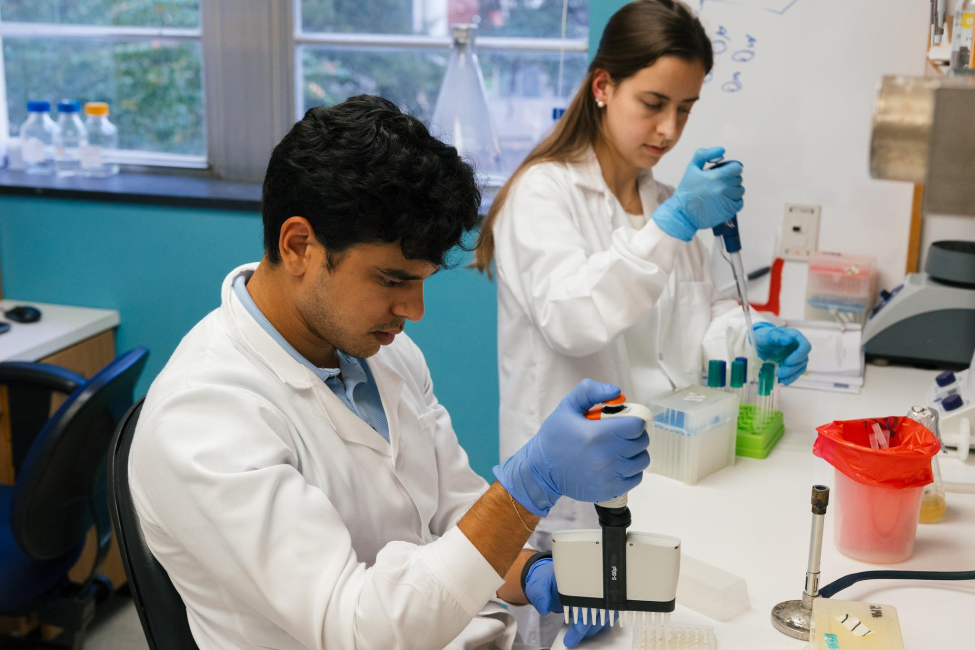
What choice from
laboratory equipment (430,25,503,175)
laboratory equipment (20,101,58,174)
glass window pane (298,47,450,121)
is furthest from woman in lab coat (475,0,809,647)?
laboratory equipment (20,101,58,174)

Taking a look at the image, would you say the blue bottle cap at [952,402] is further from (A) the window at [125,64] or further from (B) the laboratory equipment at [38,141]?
(B) the laboratory equipment at [38,141]

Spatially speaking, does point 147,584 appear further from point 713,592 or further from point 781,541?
point 781,541

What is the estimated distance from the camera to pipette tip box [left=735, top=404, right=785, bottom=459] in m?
1.47

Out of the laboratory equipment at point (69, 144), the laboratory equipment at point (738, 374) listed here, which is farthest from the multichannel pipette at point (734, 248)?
the laboratory equipment at point (69, 144)

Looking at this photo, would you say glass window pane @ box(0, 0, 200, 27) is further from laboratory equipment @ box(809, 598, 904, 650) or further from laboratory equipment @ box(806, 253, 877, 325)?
laboratory equipment @ box(809, 598, 904, 650)

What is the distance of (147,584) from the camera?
38.4 inches

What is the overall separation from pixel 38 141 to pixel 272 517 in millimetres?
2405

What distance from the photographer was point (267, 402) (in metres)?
1.00

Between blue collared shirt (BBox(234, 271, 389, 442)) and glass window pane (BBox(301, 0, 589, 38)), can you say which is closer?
blue collared shirt (BBox(234, 271, 389, 442))

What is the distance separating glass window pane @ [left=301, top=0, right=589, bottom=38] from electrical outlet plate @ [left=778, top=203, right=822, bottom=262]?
80 cm

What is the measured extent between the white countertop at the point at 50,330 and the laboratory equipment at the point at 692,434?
1.59 metres

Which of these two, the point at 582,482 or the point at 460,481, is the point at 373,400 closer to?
the point at 460,481

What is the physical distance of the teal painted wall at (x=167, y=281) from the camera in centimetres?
251

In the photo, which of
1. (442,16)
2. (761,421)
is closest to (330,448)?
(761,421)
